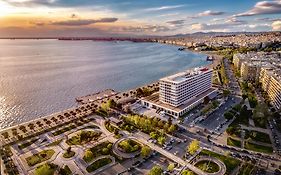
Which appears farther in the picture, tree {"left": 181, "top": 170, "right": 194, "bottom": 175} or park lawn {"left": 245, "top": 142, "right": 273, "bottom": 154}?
park lawn {"left": 245, "top": 142, "right": 273, "bottom": 154}

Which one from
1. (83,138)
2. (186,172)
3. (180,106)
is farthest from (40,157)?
(180,106)

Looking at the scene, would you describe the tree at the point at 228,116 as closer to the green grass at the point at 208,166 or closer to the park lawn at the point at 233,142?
the park lawn at the point at 233,142

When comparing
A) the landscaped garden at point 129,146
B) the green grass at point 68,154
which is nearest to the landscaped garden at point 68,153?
the green grass at point 68,154

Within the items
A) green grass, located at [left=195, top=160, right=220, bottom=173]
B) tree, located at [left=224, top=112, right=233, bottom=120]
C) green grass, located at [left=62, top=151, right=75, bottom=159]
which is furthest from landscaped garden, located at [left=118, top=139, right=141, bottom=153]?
tree, located at [left=224, top=112, right=233, bottom=120]

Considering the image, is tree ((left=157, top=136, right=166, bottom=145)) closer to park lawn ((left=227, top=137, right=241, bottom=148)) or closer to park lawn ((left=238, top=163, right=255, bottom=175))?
park lawn ((left=227, top=137, right=241, bottom=148))

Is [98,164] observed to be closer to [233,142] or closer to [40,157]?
[40,157]

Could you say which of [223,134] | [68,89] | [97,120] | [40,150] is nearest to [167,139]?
[223,134]

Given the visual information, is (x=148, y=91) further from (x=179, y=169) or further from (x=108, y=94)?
(x=179, y=169)
